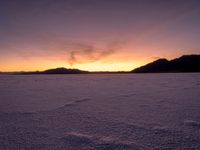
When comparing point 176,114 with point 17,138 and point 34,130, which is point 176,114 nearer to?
point 34,130

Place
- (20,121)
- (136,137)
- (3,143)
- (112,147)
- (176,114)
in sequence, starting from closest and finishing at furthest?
(112,147), (3,143), (136,137), (20,121), (176,114)

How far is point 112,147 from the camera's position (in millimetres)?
1808

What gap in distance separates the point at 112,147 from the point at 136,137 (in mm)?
395

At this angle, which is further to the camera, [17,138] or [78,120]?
[78,120]

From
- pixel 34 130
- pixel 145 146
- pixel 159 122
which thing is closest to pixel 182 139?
pixel 145 146

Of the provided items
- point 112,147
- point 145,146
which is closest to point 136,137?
point 145,146

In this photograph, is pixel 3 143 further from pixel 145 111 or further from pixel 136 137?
pixel 145 111

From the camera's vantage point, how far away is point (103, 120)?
9.13 feet

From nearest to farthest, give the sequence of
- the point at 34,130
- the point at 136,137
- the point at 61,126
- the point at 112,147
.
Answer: the point at 112,147, the point at 136,137, the point at 34,130, the point at 61,126

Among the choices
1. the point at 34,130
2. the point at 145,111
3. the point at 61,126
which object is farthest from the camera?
the point at 145,111

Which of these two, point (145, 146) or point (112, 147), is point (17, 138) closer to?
point (112, 147)

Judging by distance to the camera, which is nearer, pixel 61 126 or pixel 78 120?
pixel 61 126

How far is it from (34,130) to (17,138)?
289mm

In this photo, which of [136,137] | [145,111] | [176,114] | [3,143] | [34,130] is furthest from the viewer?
[145,111]
